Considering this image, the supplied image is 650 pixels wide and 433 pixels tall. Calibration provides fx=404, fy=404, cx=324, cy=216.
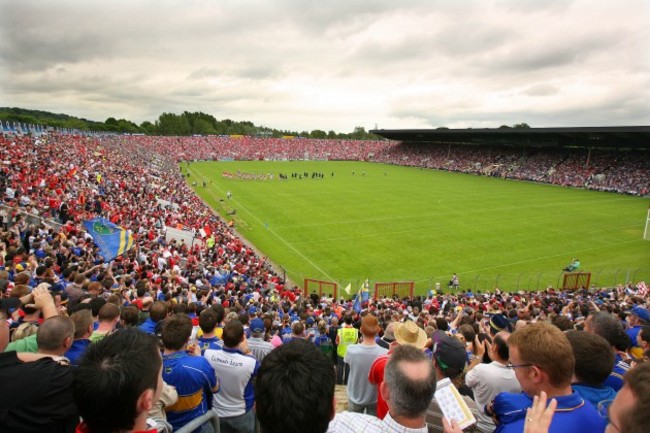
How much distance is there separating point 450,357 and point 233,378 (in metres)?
2.47

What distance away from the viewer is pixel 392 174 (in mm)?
68500

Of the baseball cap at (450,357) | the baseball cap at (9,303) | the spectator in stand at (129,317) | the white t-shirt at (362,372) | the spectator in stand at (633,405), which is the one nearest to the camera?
the spectator in stand at (633,405)

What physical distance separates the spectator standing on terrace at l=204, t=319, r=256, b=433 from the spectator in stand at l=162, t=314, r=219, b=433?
40cm

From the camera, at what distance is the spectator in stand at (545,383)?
9.04 feet

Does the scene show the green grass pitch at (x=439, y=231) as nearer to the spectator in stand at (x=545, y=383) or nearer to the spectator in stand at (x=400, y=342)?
the spectator in stand at (x=400, y=342)

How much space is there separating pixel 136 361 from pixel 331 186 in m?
50.6

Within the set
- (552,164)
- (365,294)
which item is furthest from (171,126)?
(365,294)

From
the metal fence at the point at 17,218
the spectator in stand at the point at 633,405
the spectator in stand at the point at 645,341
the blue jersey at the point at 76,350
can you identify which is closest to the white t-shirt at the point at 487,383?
the spectator in stand at the point at 633,405

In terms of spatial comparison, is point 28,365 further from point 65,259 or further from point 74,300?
point 65,259

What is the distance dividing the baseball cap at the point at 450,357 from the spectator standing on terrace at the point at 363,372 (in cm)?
134

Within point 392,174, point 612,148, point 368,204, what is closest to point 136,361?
point 368,204

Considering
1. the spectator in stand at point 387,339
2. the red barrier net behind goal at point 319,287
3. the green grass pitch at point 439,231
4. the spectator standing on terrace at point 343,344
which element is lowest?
the red barrier net behind goal at point 319,287

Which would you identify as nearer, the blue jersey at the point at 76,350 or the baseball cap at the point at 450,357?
the baseball cap at the point at 450,357

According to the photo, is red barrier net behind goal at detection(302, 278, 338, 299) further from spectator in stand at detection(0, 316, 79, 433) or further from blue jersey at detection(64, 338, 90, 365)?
spectator in stand at detection(0, 316, 79, 433)
